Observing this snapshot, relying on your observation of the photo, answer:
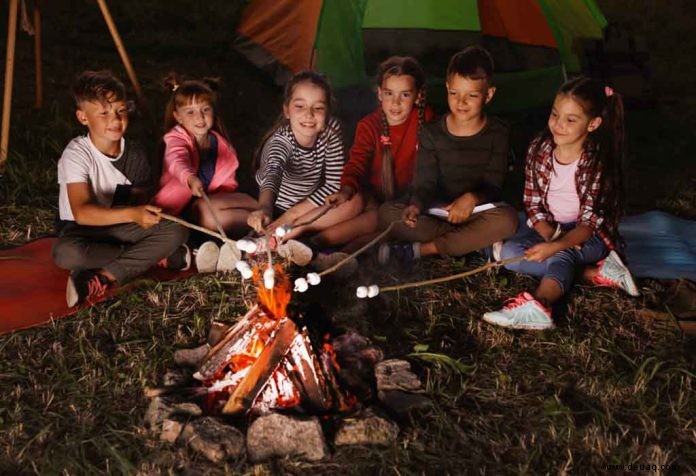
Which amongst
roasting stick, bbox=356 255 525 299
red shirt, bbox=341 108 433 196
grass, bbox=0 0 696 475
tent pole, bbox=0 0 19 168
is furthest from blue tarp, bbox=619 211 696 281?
tent pole, bbox=0 0 19 168

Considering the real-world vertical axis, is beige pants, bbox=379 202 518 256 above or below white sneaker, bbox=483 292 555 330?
above

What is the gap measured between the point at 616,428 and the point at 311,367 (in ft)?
3.77

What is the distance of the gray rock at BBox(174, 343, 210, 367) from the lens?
10.9 feet

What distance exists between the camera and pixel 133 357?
340 cm

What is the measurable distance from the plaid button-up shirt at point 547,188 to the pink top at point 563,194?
2cm

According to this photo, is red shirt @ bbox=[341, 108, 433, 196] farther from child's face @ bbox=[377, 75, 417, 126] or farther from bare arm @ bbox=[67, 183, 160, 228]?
bare arm @ bbox=[67, 183, 160, 228]

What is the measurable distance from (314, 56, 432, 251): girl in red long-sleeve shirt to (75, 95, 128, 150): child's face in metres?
1.17

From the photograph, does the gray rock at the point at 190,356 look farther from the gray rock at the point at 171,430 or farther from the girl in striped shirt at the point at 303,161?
the girl in striped shirt at the point at 303,161

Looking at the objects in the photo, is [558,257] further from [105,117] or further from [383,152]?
[105,117]

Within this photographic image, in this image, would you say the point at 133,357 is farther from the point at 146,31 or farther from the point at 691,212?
the point at 146,31

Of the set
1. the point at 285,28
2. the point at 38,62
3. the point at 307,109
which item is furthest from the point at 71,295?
the point at 285,28

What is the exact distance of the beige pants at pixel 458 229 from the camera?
4.22m

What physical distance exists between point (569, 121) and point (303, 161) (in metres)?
1.41

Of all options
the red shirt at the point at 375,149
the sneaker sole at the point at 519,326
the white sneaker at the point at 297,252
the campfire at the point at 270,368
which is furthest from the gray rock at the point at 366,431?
the red shirt at the point at 375,149
